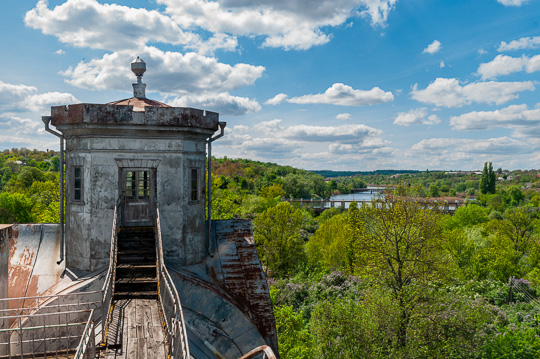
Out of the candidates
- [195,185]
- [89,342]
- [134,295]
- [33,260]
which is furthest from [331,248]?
[89,342]

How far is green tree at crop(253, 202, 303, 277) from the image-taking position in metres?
38.8

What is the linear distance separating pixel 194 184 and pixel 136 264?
3187mm

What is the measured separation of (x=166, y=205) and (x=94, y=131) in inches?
111

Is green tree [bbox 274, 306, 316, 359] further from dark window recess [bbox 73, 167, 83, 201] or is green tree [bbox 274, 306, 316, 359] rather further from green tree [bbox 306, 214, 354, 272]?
green tree [bbox 306, 214, 354, 272]

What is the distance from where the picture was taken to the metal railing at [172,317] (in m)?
5.84

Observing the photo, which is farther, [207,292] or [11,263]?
[11,263]

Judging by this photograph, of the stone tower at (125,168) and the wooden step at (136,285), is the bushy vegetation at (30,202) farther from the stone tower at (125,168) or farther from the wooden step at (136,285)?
the wooden step at (136,285)

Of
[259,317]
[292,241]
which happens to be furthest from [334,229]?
[259,317]

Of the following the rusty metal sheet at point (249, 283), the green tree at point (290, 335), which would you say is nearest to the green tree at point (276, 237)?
the green tree at point (290, 335)

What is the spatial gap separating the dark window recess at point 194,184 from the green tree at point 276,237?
2652 cm

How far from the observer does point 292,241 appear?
40.3m

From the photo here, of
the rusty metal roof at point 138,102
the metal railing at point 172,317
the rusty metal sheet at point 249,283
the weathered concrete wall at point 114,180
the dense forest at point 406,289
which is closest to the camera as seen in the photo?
the metal railing at point 172,317

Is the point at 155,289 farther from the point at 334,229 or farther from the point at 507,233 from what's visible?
the point at 507,233

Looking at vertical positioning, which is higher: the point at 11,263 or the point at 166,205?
the point at 166,205
